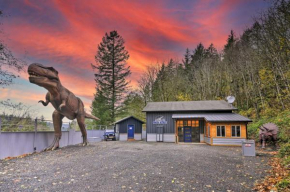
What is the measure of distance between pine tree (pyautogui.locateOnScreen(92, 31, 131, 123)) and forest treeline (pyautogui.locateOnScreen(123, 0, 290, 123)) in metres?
2.27

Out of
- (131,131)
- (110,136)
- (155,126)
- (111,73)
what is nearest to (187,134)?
(155,126)

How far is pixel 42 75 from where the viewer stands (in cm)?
928

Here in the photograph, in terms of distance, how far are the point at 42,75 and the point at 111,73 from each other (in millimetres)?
22611

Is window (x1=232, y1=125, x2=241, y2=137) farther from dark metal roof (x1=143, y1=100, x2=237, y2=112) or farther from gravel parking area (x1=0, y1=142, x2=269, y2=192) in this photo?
gravel parking area (x1=0, y1=142, x2=269, y2=192)

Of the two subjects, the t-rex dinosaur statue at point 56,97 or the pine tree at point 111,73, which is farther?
the pine tree at point 111,73

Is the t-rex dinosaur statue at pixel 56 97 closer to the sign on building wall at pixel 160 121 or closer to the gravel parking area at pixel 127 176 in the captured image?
the gravel parking area at pixel 127 176

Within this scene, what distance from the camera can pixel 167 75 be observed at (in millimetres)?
33281

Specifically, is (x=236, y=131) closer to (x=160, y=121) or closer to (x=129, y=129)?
(x=160, y=121)

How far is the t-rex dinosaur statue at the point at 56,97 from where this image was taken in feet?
30.0

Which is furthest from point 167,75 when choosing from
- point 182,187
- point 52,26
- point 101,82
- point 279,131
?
point 182,187

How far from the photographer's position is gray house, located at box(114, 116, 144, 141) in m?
22.3

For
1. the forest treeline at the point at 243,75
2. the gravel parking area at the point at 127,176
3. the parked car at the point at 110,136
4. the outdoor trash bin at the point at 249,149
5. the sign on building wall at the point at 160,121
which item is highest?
the forest treeline at the point at 243,75

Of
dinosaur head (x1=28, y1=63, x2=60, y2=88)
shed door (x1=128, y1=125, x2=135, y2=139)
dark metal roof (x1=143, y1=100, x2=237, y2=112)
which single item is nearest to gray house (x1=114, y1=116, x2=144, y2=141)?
shed door (x1=128, y1=125, x2=135, y2=139)

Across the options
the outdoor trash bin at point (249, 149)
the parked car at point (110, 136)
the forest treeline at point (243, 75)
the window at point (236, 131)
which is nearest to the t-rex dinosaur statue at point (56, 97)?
the parked car at point (110, 136)
